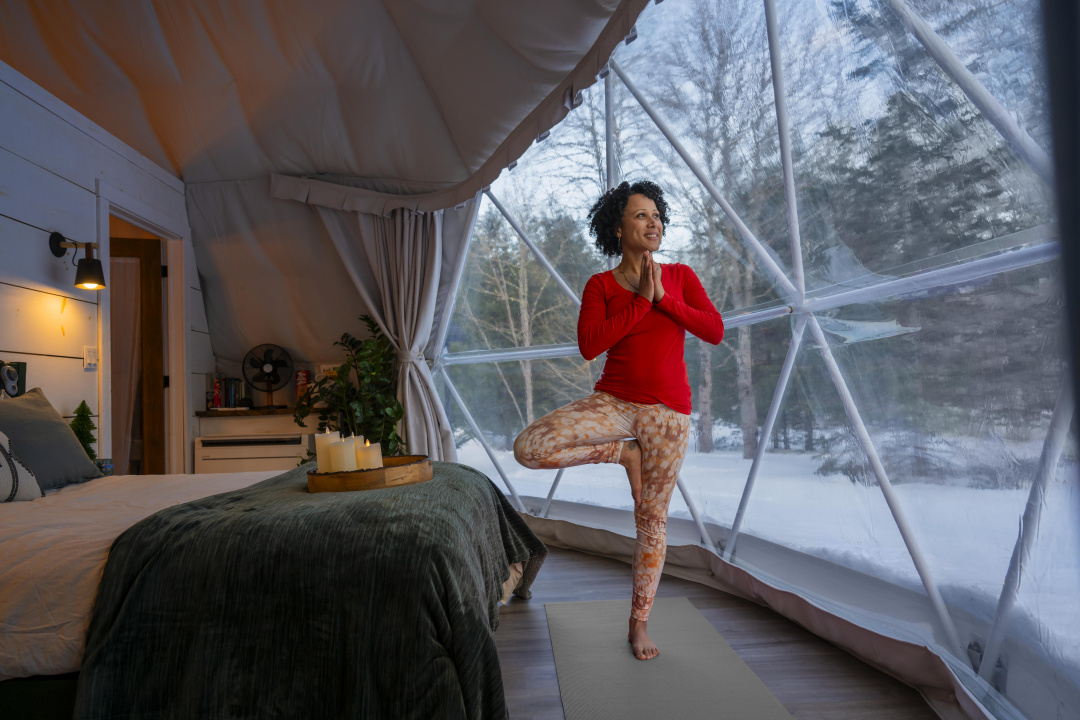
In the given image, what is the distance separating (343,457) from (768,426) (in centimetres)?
178

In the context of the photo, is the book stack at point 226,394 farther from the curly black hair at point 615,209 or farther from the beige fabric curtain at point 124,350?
the curly black hair at point 615,209

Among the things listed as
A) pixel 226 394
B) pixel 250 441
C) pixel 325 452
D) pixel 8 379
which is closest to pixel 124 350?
pixel 226 394

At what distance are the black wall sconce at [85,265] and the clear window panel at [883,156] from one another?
3.67 metres

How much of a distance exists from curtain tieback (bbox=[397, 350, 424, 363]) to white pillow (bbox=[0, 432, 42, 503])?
275 centimetres

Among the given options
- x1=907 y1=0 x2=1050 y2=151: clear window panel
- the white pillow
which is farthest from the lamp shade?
x1=907 y1=0 x2=1050 y2=151: clear window panel

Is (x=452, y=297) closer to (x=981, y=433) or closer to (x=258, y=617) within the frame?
(x=258, y=617)

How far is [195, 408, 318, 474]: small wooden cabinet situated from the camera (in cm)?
511

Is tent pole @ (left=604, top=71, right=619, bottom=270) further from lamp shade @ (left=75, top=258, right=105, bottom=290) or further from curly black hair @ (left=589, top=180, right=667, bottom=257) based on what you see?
lamp shade @ (left=75, top=258, right=105, bottom=290)

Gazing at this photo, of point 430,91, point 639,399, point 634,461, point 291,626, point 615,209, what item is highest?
point 430,91

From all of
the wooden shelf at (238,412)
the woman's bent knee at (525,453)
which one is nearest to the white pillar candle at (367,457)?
the woman's bent knee at (525,453)

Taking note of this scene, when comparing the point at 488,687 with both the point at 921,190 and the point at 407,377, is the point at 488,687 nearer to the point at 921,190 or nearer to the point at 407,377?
the point at 921,190

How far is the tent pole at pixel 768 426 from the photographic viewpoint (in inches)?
102

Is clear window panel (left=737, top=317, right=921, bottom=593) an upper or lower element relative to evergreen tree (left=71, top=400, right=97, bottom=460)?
lower

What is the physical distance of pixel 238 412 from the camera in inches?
204
